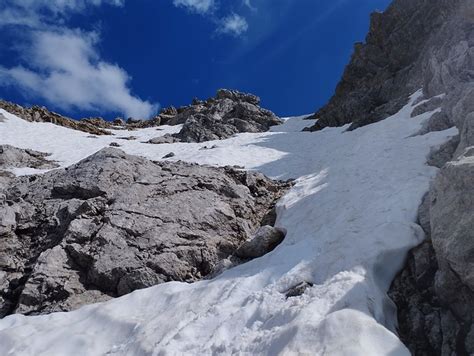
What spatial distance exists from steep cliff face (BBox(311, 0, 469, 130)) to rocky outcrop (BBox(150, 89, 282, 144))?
7.25 meters

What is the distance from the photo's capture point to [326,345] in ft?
20.7

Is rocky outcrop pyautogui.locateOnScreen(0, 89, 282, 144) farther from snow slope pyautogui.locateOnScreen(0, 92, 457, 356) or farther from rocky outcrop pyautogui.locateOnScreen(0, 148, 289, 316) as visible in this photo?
snow slope pyautogui.locateOnScreen(0, 92, 457, 356)

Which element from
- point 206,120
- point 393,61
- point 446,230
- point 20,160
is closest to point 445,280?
point 446,230

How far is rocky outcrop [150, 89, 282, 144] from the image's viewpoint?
1515 inches

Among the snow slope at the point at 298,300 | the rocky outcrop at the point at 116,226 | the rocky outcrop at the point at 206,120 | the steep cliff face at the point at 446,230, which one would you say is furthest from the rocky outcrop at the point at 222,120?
the snow slope at the point at 298,300

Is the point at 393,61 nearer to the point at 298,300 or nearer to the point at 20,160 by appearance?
the point at 20,160

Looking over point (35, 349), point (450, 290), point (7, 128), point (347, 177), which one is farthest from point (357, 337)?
point (7, 128)

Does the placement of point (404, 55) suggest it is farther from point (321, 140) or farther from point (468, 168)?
point (468, 168)

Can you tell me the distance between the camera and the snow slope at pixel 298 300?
689cm

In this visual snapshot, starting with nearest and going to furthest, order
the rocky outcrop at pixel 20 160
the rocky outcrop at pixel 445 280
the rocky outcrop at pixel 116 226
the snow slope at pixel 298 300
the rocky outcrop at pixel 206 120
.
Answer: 1. the rocky outcrop at pixel 445 280
2. the snow slope at pixel 298 300
3. the rocky outcrop at pixel 116 226
4. the rocky outcrop at pixel 20 160
5. the rocky outcrop at pixel 206 120

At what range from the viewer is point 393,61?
4366 centimetres

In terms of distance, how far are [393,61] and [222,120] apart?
65.2ft

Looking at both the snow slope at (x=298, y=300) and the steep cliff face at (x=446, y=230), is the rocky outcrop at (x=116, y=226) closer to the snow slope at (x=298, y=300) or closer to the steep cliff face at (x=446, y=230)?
the snow slope at (x=298, y=300)

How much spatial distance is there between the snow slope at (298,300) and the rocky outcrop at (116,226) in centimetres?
106
